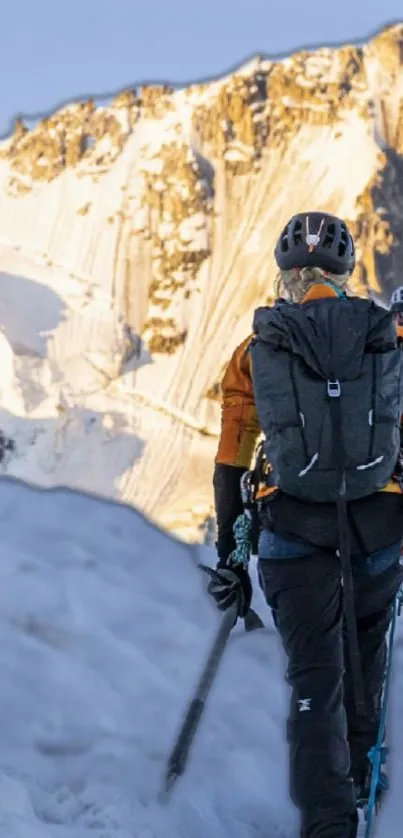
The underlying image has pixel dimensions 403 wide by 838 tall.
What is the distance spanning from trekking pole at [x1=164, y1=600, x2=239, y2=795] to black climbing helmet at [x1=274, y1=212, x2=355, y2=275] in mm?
1197

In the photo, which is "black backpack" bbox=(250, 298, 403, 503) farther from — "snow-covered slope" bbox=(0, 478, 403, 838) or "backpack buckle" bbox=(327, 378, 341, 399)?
"snow-covered slope" bbox=(0, 478, 403, 838)

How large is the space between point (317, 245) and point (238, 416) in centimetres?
66

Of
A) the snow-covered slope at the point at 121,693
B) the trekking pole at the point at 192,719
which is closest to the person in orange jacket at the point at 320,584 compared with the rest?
the trekking pole at the point at 192,719

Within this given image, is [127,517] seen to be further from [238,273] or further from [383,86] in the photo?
[383,86]

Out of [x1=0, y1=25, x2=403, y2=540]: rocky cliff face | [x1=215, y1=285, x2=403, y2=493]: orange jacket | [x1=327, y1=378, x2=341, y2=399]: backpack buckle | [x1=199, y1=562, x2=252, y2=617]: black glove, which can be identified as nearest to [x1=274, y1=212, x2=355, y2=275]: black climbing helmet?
[x1=215, y1=285, x2=403, y2=493]: orange jacket

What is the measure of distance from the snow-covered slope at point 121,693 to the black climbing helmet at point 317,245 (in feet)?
5.82

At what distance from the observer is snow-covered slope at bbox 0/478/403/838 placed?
9.77 ft

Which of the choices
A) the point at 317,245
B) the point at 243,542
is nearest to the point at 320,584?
the point at 243,542

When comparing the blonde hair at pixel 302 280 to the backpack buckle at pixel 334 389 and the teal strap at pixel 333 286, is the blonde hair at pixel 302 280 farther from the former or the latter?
the backpack buckle at pixel 334 389

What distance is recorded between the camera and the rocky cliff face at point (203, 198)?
101500mm

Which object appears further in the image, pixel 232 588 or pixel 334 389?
pixel 232 588

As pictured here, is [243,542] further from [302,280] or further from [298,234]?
[298,234]

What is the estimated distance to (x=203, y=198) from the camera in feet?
366

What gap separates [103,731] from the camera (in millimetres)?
3424
